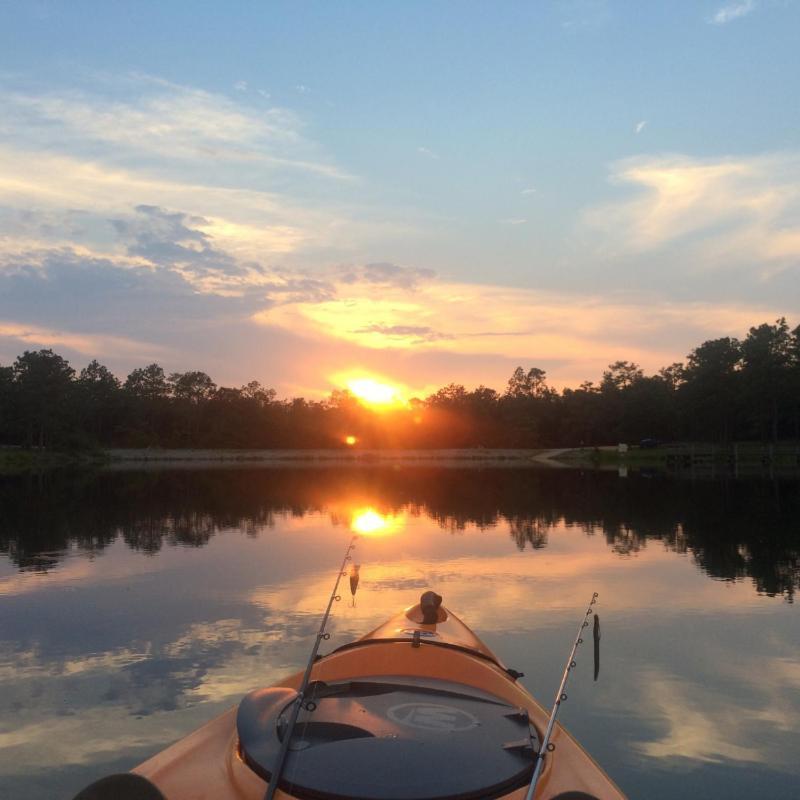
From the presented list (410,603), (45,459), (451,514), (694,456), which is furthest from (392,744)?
(45,459)

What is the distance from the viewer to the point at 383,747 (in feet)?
16.0

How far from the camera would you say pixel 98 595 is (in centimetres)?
1398

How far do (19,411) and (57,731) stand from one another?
8933 cm

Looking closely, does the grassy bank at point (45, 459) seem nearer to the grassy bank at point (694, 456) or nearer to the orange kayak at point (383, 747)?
the grassy bank at point (694, 456)

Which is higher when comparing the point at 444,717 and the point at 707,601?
the point at 444,717

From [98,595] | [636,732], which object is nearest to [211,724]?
[636,732]

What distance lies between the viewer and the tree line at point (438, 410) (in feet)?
275

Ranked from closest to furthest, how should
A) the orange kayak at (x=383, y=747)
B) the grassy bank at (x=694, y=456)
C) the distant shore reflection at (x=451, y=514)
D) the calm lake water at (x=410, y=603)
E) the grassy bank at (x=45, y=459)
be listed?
the orange kayak at (x=383, y=747), the calm lake water at (x=410, y=603), the distant shore reflection at (x=451, y=514), the grassy bank at (x=694, y=456), the grassy bank at (x=45, y=459)

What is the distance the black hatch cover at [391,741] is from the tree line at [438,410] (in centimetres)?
8133

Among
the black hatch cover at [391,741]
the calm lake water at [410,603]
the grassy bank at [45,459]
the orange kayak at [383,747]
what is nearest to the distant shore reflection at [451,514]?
the calm lake water at [410,603]

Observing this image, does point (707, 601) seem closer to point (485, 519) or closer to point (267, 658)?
point (267, 658)

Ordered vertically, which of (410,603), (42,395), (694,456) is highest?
(42,395)

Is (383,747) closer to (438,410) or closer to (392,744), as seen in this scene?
(392,744)

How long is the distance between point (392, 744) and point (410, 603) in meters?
8.27
